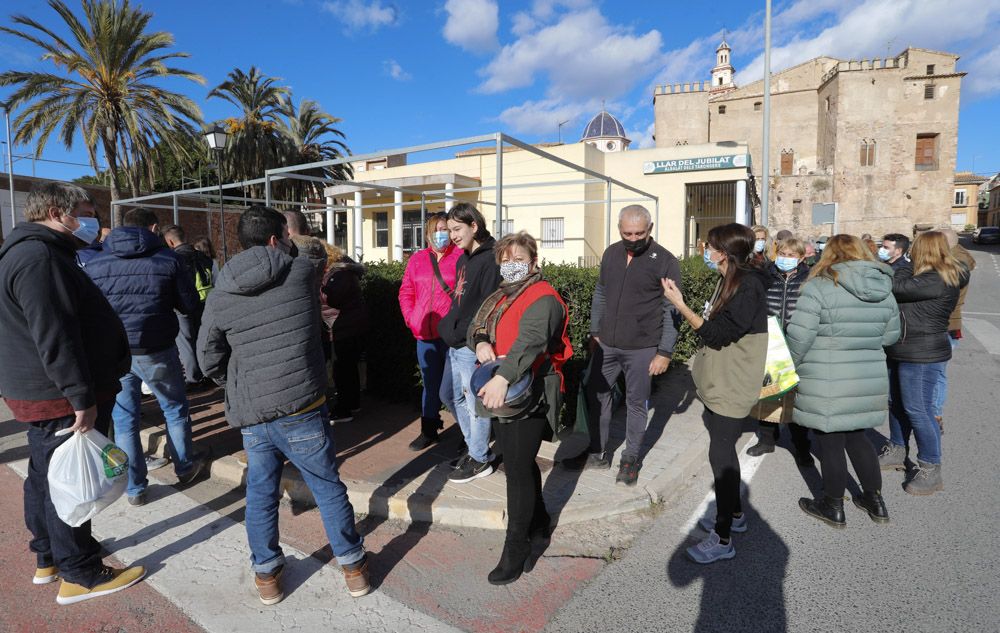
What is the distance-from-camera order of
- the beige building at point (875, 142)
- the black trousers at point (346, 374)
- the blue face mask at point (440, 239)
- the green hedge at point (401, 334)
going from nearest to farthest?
the blue face mask at point (440, 239) < the green hedge at point (401, 334) < the black trousers at point (346, 374) < the beige building at point (875, 142)

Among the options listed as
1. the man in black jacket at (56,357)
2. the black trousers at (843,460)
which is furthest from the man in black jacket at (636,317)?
the man in black jacket at (56,357)

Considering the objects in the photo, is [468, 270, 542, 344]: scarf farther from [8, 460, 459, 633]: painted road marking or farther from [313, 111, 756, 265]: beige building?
[313, 111, 756, 265]: beige building

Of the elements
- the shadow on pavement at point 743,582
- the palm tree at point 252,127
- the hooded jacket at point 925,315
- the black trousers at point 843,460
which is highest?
the palm tree at point 252,127

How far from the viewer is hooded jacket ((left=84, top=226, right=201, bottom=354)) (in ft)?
12.6

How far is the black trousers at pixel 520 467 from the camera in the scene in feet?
9.45

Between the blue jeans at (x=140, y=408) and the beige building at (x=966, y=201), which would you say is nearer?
the blue jeans at (x=140, y=408)

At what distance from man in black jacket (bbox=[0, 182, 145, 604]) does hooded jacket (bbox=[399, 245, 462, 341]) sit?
1.96 metres

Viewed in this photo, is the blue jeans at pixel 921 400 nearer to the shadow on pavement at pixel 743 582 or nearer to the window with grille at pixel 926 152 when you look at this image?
the shadow on pavement at pixel 743 582

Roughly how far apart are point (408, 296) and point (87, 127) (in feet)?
57.6

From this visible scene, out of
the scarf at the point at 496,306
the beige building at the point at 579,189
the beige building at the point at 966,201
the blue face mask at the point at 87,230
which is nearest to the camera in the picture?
the scarf at the point at 496,306

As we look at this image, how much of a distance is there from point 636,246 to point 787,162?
163 ft

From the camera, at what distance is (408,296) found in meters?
4.56

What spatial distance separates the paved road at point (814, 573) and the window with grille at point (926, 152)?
50.3 m

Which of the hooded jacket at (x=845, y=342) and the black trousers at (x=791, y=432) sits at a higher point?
the hooded jacket at (x=845, y=342)
